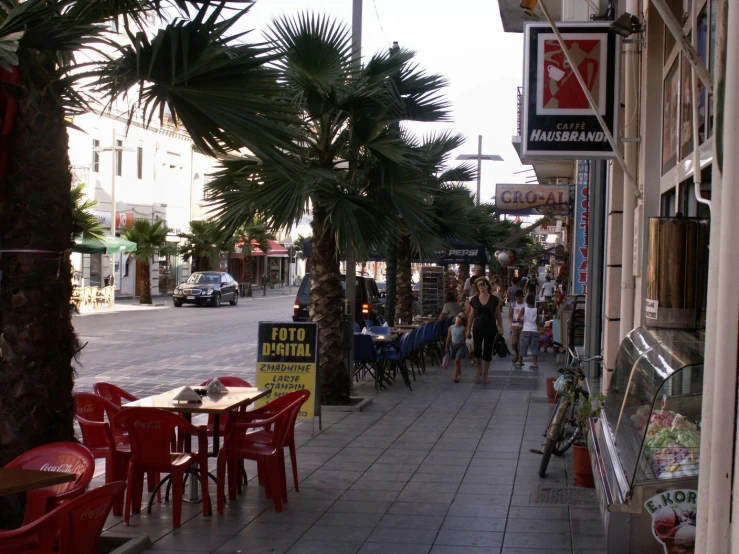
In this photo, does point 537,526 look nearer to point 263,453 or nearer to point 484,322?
point 263,453

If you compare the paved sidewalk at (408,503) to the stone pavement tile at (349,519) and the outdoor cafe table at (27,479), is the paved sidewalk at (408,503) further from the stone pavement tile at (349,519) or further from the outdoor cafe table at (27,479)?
the outdoor cafe table at (27,479)

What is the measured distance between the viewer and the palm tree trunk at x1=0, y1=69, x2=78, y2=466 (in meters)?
5.87

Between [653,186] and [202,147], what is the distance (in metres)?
4.69

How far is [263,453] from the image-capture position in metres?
7.45

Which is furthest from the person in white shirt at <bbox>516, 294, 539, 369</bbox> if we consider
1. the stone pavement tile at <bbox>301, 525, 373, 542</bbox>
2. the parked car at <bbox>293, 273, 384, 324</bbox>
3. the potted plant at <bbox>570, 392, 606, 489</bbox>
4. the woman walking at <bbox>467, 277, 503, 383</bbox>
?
the stone pavement tile at <bbox>301, 525, 373, 542</bbox>

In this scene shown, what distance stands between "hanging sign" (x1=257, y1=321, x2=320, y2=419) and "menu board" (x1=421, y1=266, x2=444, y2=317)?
56.7 ft

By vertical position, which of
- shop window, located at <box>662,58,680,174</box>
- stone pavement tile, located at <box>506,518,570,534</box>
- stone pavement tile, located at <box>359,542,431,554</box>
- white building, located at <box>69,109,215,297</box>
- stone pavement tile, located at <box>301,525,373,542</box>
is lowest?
stone pavement tile, located at <box>301,525,373,542</box>

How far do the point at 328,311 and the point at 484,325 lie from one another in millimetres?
3977

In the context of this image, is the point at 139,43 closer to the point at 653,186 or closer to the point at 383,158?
the point at 653,186

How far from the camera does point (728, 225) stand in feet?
12.0

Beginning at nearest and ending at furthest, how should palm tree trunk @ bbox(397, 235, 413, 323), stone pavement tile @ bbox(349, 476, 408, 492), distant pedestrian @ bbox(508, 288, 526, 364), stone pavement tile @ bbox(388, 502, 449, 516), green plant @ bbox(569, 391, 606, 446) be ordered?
stone pavement tile @ bbox(388, 502, 449, 516) → green plant @ bbox(569, 391, 606, 446) → stone pavement tile @ bbox(349, 476, 408, 492) → distant pedestrian @ bbox(508, 288, 526, 364) → palm tree trunk @ bbox(397, 235, 413, 323)

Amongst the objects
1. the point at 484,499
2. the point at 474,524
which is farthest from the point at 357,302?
the point at 474,524

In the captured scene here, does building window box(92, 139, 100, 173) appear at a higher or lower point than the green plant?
higher

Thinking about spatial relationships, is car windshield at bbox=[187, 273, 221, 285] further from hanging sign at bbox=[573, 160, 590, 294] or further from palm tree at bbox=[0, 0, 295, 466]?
palm tree at bbox=[0, 0, 295, 466]
